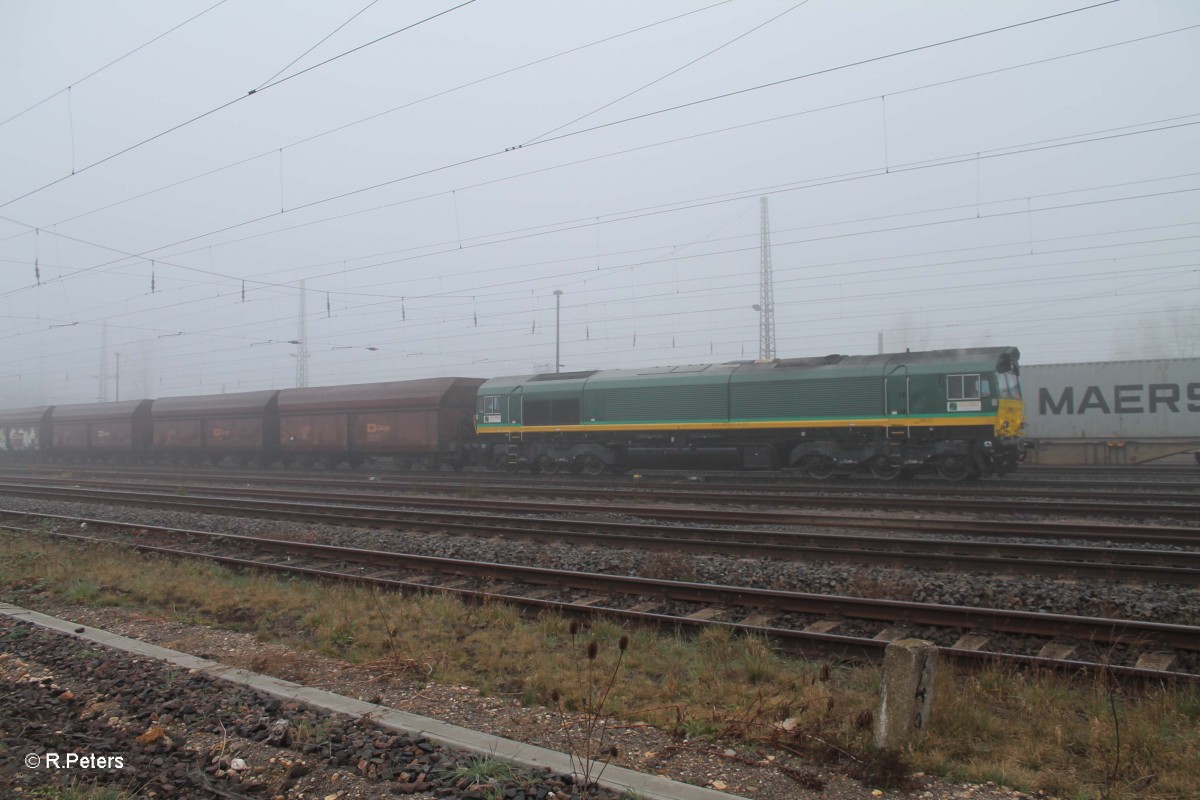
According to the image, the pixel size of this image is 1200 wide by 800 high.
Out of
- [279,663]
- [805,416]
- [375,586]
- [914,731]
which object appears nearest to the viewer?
[914,731]

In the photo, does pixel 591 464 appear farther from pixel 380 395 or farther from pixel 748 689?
pixel 748 689

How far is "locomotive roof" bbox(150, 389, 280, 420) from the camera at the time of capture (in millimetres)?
31719

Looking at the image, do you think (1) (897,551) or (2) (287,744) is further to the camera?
(1) (897,551)

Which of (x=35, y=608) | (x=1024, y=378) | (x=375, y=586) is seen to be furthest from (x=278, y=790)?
(x=1024, y=378)

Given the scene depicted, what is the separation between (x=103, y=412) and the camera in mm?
38250

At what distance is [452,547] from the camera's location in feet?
38.5

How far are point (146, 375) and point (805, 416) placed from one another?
257 ft

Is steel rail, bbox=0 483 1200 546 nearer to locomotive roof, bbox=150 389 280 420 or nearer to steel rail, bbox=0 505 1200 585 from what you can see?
steel rail, bbox=0 505 1200 585

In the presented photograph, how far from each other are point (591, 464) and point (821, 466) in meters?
7.39

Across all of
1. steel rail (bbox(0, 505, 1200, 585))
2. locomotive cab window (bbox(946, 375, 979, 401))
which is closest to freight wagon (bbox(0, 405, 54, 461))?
steel rail (bbox(0, 505, 1200, 585))

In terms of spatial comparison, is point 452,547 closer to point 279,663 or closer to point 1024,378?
point 279,663

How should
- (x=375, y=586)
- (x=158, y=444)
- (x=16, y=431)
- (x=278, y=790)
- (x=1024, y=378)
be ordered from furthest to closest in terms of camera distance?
(x=16, y=431) → (x=158, y=444) → (x=1024, y=378) → (x=375, y=586) → (x=278, y=790)

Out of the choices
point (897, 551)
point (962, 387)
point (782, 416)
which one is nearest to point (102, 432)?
point (782, 416)

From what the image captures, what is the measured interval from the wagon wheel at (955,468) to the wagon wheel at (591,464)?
1000 centimetres
